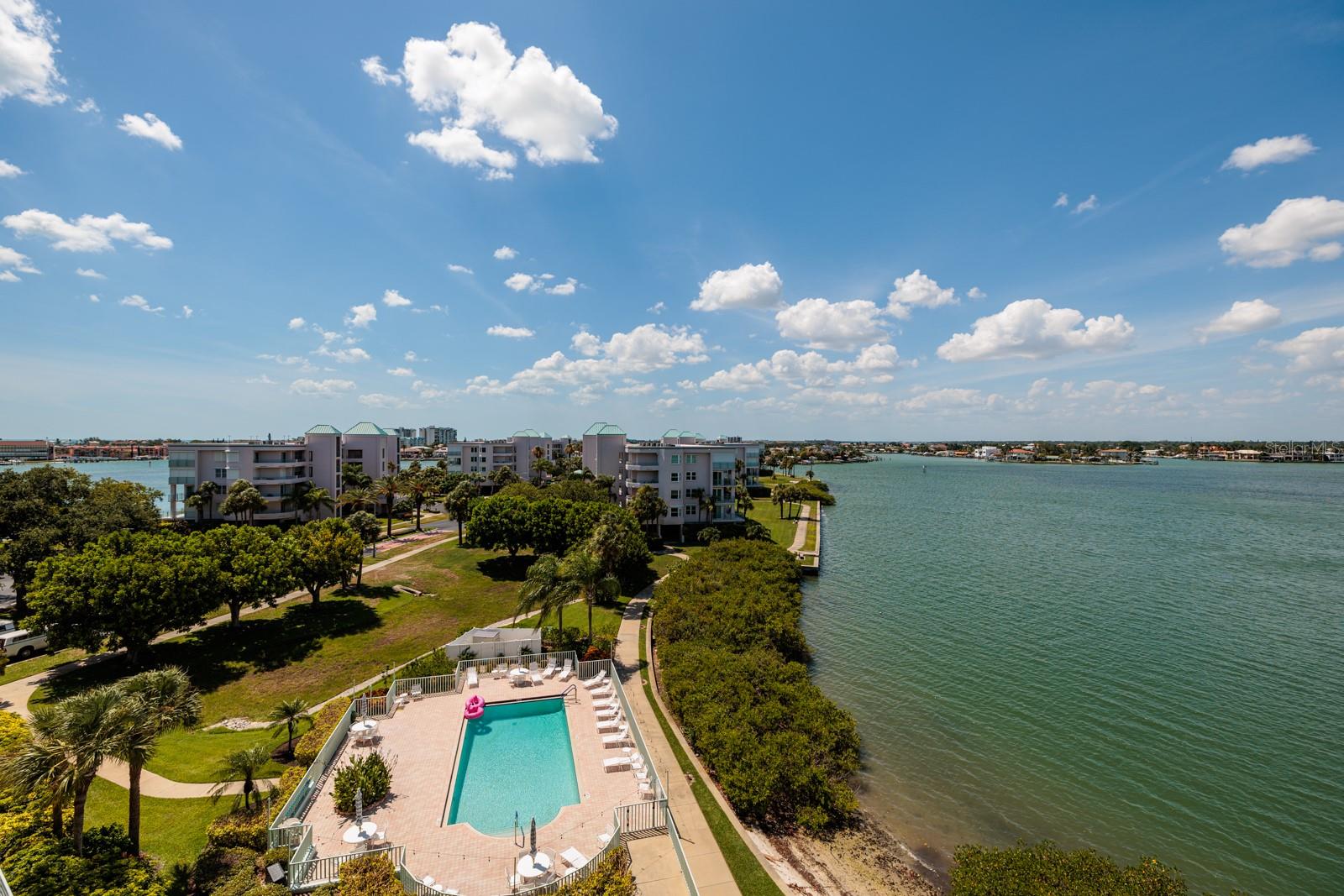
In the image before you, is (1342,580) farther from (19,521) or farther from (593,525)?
(19,521)

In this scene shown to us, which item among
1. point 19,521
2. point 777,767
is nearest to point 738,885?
point 777,767

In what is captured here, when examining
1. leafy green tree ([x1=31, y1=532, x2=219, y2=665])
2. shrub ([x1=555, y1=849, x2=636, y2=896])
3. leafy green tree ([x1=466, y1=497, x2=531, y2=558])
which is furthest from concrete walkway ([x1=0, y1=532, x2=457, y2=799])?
leafy green tree ([x1=466, y1=497, x2=531, y2=558])

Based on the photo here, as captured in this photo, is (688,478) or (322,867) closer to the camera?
(322,867)

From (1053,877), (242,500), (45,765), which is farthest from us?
(242,500)

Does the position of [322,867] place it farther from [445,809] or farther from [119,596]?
[119,596]

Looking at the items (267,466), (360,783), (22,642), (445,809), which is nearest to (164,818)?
(360,783)

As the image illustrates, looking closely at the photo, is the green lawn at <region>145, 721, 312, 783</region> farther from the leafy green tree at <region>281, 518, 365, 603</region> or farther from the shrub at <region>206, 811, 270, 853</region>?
the leafy green tree at <region>281, 518, 365, 603</region>

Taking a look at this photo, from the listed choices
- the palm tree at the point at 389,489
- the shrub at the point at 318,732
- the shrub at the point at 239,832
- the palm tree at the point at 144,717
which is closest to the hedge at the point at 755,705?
the shrub at the point at 318,732
